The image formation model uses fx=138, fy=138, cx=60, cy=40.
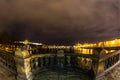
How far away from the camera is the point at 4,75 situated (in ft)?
19.3

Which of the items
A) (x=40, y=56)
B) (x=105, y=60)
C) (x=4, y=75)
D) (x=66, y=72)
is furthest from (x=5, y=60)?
(x=105, y=60)

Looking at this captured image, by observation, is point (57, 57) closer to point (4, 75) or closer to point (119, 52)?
point (4, 75)

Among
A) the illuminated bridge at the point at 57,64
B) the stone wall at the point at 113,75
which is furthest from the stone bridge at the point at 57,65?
the stone wall at the point at 113,75

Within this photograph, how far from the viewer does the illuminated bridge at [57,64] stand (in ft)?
18.0

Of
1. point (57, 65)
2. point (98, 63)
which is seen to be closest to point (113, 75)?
point (98, 63)

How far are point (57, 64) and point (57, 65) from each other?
0.06m

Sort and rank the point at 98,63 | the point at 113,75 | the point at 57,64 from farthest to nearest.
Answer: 1. the point at 57,64
2. the point at 113,75
3. the point at 98,63

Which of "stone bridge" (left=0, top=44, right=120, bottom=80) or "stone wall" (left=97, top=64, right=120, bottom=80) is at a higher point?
"stone bridge" (left=0, top=44, right=120, bottom=80)

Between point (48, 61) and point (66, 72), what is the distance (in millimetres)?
1038

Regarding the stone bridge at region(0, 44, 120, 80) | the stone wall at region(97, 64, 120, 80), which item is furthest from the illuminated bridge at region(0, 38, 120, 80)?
the stone wall at region(97, 64, 120, 80)

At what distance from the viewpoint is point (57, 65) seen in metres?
6.74

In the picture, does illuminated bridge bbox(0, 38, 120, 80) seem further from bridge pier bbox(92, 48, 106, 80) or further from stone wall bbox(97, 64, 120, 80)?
stone wall bbox(97, 64, 120, 80)

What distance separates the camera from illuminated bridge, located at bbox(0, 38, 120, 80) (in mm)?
5473

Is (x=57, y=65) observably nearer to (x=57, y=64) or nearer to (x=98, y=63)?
(x=57, y=64)
